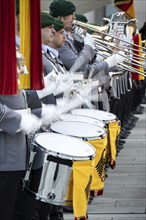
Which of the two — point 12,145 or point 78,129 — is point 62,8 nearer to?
A: point 78,129

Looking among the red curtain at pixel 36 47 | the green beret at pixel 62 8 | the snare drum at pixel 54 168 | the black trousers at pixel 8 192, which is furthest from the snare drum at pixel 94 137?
the green beret at pixel 62 8

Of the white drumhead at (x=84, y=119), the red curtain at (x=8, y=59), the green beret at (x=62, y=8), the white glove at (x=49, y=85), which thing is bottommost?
the white drumhead at (x=84, y=119)

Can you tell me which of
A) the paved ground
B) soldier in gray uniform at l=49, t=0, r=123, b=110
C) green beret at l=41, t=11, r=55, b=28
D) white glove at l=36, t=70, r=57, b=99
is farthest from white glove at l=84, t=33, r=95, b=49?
white glove at l=36, t=70, r=57, b=99

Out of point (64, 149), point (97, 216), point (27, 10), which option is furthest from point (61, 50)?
point (27, 10)

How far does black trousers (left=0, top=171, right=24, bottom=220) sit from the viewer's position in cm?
571

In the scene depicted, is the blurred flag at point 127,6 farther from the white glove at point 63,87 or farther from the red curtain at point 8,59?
the red curtain at point 8,59

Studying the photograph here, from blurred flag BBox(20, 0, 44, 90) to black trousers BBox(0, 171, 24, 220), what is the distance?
0.98m

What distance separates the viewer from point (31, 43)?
15.7ft

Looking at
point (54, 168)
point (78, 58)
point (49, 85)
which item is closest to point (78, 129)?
point (49, 85)

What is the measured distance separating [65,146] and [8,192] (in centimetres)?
48

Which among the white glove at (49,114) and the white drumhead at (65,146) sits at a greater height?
the white glove at (49,114)

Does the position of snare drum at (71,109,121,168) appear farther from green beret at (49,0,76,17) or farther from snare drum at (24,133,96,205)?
green beret at (49,0,76,17)

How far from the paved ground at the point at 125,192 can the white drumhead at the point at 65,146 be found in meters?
2.19

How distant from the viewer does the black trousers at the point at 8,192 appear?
5711 millimetres
